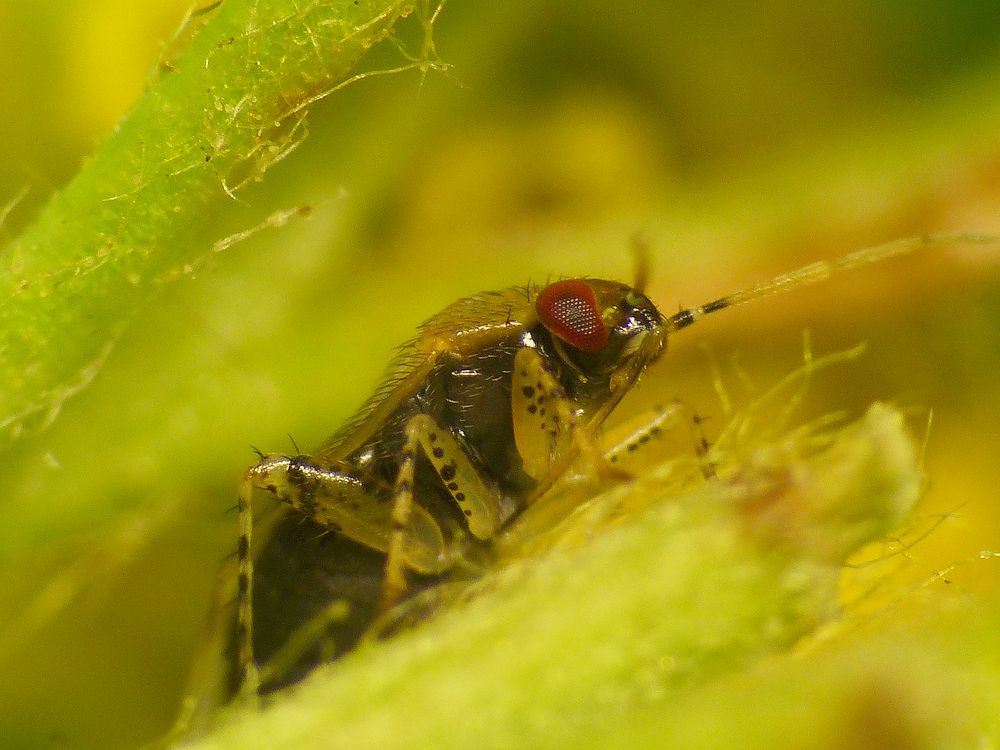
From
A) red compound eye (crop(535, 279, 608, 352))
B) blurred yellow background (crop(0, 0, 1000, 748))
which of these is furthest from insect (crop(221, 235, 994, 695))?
blurred yellow background (crop(0, 0, 1000, 748))

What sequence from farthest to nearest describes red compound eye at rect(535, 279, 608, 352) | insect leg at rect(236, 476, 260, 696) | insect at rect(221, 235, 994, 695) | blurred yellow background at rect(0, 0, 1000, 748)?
red compound eye at rect(535, 279, 608, 352)
insect at rect(221, 235, 994, 695)
insect leg at rect(236, 476, 260, 696)
blurred yellow background at rect(0, 0, 1000, 748)

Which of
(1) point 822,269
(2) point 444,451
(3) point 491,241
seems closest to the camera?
(1) point 822,269

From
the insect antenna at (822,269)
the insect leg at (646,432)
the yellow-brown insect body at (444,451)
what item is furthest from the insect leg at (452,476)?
the insect antenna at (822,269)

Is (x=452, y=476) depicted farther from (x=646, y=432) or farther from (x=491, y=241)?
(x=491, y=241)

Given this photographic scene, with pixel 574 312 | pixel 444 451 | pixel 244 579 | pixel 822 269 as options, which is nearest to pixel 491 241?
pixel 574 312

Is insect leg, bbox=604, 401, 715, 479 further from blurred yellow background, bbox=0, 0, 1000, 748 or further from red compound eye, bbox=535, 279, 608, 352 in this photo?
red compound eye, bbox=535, 279, 608, 352

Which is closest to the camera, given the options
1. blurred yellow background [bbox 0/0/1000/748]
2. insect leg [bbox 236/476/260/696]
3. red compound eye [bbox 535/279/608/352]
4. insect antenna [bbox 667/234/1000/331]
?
blurred yellow background [bbox 0/0/1000/748]

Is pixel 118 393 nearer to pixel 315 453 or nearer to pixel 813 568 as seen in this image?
pixel 315 453

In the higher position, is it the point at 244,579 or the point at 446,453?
the point at 244,579

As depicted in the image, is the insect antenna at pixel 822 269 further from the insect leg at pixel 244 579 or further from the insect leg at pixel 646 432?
the insect leg at pixel 244 579
